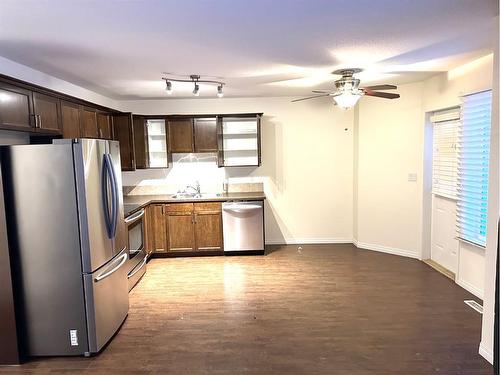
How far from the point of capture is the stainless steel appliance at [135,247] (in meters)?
3.96

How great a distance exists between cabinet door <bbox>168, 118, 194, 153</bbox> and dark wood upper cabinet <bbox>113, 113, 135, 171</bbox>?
606 millimetres

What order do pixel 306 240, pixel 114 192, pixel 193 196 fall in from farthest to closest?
pixel 306 240
pixel 193 196
pixel 114 192

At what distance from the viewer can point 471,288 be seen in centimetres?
370

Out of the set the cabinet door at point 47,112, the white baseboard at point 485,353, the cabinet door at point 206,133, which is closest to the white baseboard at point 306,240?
the cabinet door at point 206,133

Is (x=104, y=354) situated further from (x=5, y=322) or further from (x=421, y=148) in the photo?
(x=421, y=148)

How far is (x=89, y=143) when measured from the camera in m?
2.67

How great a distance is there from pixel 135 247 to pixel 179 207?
100 centimetres

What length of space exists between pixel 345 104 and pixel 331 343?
244 centimetres

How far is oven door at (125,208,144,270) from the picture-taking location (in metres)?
3.98

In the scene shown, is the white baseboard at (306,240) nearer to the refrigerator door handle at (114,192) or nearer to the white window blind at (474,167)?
the white window blind at (474,167)

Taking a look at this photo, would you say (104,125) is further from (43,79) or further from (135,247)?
(135,247)

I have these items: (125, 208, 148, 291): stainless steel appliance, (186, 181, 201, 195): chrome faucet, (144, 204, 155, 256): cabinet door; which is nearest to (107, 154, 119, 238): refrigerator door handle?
(125, 208, 148, 291): stainless steel appliance

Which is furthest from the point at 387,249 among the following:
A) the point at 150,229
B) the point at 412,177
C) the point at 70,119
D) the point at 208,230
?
the point at 70,119

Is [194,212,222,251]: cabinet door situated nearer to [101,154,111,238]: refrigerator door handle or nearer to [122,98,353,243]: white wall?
[122,98,353,243]: white wall
